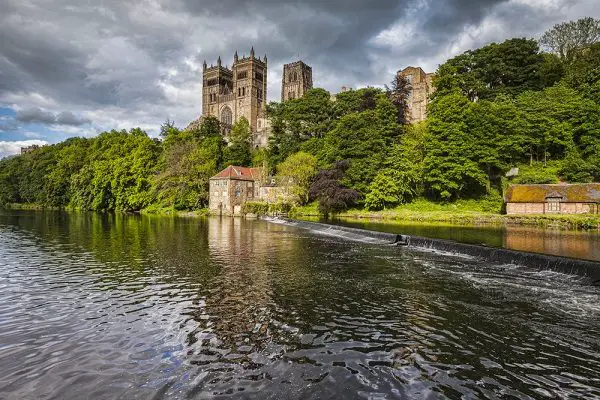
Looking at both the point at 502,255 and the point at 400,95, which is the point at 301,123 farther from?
the point at 502,255

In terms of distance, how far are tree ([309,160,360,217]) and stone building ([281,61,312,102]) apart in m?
84.2

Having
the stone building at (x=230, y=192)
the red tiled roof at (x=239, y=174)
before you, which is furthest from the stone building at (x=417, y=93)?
the stone building at (x=230, y=192)

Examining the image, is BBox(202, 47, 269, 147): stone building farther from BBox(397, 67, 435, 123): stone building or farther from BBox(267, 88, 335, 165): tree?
BBox(397, 67, 435, 123): stone building

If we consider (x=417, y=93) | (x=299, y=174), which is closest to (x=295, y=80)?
(x=417, y=93)

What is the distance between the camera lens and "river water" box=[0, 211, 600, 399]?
6.86 metres

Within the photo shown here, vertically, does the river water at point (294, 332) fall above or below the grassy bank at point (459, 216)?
below

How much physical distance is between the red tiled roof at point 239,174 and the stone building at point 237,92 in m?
59.4

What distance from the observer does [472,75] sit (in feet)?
232

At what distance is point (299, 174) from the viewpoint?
6638 centimetres

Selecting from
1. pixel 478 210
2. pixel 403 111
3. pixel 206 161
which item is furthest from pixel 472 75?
pixel 206 161

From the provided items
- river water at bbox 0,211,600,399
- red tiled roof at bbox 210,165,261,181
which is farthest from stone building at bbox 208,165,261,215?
river water at bbox 0,211,600,399

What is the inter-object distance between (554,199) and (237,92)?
122m

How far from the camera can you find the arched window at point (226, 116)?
5852 inches

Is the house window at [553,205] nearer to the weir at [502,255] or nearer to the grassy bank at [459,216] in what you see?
the grassy bank at [459,216]
